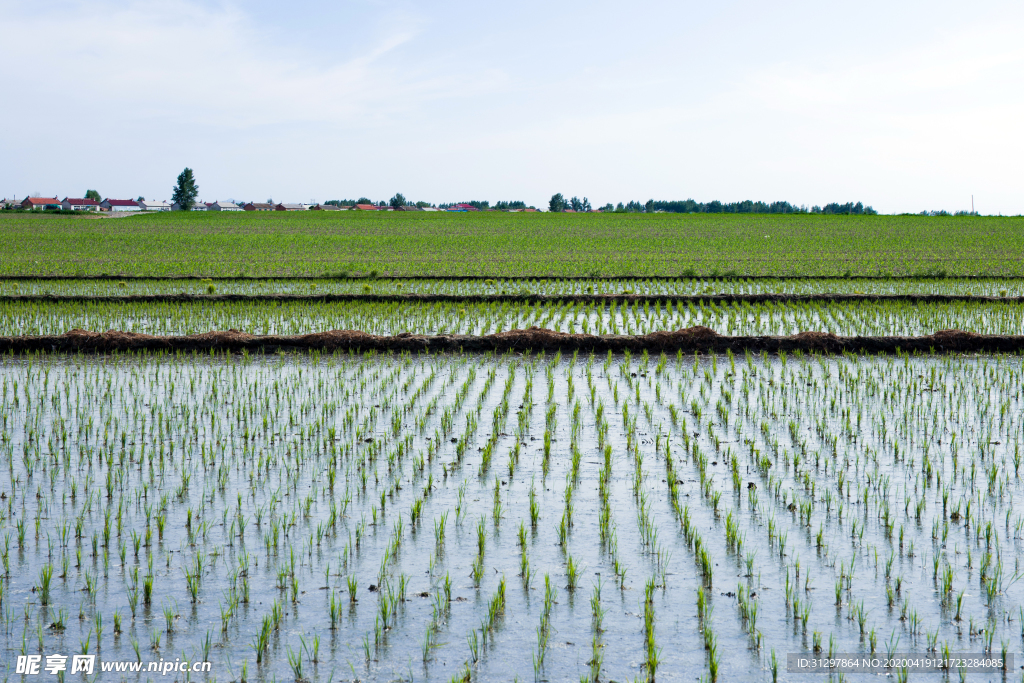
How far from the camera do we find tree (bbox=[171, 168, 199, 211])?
7525 cm

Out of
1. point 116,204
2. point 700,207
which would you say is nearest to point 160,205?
point 116,204

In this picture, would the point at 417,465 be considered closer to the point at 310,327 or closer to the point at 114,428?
the point at 114,428

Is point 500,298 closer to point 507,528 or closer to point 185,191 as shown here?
point 507,528

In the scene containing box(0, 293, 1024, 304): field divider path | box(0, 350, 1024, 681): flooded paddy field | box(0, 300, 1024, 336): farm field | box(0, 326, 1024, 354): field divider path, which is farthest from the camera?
box(0, 293, 1024, 304): field divider path

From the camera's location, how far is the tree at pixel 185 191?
247 ft

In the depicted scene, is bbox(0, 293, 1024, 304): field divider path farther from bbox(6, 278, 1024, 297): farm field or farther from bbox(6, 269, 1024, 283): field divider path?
bbox(6, 269, 1024, 283): field divider path

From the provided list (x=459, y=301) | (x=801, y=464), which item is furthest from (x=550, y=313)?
(x=801, y=464)

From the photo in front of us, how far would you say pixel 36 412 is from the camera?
17.9ft

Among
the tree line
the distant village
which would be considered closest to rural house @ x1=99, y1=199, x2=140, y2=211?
the distant village

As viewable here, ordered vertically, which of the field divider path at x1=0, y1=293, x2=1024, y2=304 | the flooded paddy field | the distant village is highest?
the distant village

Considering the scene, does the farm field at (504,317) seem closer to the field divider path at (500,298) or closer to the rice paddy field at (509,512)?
the field divider path at (500,298)

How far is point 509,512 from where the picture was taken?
371cm

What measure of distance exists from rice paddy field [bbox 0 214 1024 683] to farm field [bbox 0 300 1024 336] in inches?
47.1

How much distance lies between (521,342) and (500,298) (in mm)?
3951
